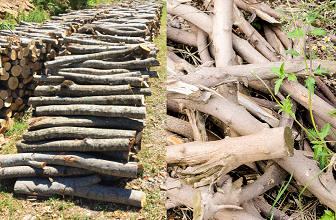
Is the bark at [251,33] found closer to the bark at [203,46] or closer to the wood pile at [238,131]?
the wood pile at [238,131]

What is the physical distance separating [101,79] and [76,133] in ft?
3.07

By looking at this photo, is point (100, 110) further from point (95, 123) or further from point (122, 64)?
point (122, 64)

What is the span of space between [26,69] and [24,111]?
79 cm

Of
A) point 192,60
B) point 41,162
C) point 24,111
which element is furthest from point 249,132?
point 24,111

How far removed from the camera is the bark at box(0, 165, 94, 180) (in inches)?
131

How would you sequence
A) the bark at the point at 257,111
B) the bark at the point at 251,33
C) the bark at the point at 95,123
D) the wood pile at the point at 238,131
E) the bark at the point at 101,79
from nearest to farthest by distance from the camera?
the wood pile at the point at 238,131 < the bark at the point at 257,111 < the bark at the point at 251,33 < the bark at the point at 95,123 < the bark at the point at 101,79

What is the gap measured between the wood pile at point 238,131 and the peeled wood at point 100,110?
0.87 metres

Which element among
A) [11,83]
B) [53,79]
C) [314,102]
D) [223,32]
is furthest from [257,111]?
[11,83]

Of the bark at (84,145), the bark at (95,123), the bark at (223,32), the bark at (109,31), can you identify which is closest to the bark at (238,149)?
the bark at (223,32)

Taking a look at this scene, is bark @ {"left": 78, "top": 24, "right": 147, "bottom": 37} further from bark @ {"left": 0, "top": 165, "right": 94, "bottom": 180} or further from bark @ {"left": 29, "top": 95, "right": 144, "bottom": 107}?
bark @ {"left": 0, "top": 165, "right": 94, "bottom": 180}

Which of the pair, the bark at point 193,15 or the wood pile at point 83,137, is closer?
the bark at point 193,15

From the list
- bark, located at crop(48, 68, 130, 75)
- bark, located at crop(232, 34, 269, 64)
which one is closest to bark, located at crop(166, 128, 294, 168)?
bark, located at crop(232, 34, 269, 64)

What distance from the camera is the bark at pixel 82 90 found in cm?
367

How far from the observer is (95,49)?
4.74m
